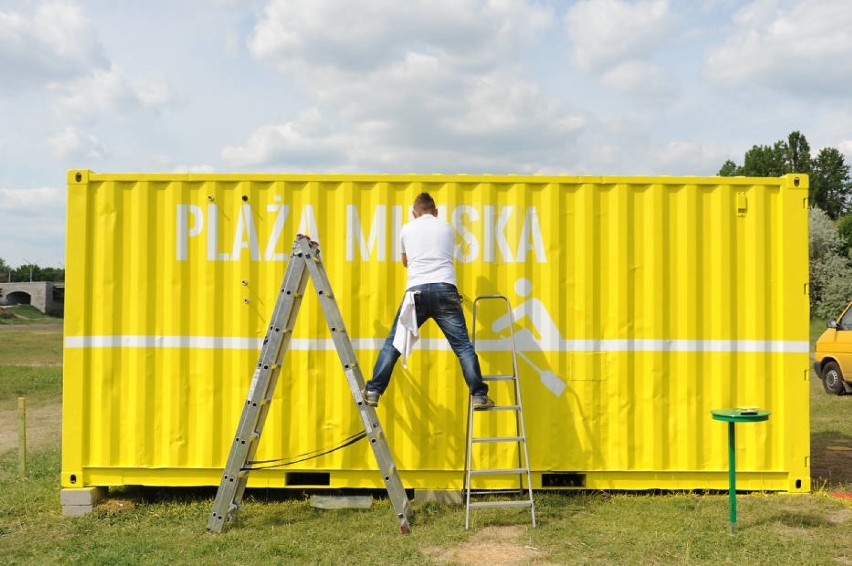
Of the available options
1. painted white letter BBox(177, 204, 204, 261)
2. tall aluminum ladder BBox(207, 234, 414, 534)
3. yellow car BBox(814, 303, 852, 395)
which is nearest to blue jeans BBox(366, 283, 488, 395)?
tall aluminum ladder BBox(207, 234, 414, 534)

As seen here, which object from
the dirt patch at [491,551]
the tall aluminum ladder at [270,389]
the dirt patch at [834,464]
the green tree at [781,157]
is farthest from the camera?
the green tree at [781,157]

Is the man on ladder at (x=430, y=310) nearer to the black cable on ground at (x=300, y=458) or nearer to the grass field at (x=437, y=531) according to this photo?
the black cable on ground at (x=300, y=458)

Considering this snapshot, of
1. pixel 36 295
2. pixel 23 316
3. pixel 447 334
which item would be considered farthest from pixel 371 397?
pixel 36 295

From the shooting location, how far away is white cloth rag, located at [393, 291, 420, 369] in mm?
5684

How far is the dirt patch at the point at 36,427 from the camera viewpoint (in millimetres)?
9672

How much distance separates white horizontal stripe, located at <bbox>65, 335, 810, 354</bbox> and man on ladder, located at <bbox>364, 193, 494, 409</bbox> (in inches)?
25.8

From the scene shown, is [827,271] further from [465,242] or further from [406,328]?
[406,328]

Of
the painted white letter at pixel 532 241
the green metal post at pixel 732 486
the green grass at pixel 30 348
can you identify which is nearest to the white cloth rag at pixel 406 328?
the painted white letter at pixel 532 241

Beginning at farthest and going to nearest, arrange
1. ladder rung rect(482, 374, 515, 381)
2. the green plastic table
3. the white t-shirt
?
ladder rung rect(482, 374, 515, 381)
the white t-shirt
the green plastic table

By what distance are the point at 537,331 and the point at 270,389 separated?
2.47 meters

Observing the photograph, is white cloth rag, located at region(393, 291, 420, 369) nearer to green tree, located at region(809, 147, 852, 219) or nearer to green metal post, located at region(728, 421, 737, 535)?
green metal post, located at region(728, 421, 737, 535)

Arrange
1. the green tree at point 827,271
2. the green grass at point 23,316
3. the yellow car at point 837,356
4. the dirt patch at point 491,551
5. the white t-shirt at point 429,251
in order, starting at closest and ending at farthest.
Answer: the dirt patch at point 491,551 < the white t-shirt at point 429,251 < the yellow car at point 837,356 < the green tree at point 827,271 < the green grass at point 23,316

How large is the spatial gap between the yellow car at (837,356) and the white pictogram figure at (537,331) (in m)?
9.96

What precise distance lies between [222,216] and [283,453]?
7.49 ft
